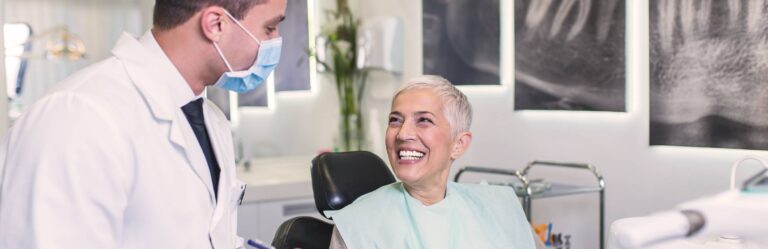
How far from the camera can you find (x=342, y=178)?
215 centimetres

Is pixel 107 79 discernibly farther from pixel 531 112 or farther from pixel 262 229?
pixel 531 112

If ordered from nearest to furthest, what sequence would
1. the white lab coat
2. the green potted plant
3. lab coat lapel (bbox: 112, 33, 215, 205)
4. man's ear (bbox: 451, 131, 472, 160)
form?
the white lab coat → lab coat lapel (bbox: 112, 33, 215, 205) → man's ear (bbox: 451, 131, 472, 160) → the green potted plant

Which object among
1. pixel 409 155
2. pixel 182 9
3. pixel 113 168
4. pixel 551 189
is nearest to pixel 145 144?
pixel 113 168

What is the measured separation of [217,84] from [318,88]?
246 centimetres

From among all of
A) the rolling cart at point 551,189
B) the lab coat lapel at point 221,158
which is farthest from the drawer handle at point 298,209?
the lab coat lapel at point 221,158

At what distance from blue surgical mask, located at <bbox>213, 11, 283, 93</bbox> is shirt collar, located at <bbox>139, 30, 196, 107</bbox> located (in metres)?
0.08

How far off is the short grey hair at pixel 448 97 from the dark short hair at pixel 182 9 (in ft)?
2.43

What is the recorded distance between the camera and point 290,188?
344 cm

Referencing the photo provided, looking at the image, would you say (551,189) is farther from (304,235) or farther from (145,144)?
(145,144)

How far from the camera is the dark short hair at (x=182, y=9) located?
1.33 meters

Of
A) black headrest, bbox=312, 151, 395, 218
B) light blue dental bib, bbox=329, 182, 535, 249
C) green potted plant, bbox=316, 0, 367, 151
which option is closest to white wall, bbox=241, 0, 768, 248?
green potted plant, bbox=316, 0, 367, 151

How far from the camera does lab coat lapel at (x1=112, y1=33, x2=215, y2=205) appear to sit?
51.4 inches

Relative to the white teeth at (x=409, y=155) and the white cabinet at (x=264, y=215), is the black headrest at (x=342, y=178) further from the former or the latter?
the white cabinet at (x=264, y=215)

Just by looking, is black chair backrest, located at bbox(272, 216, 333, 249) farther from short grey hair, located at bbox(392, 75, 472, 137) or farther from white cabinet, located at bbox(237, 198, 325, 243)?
white cabinet, located at bbox(237, 198, 325, 243)
